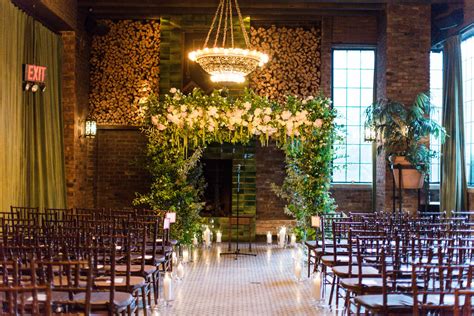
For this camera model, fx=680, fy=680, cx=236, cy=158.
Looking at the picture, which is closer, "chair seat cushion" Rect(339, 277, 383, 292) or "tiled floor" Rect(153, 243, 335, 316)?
"chair seat cushion" Rect(339, 277, 383, 292)

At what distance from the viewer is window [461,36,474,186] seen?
44.3ft

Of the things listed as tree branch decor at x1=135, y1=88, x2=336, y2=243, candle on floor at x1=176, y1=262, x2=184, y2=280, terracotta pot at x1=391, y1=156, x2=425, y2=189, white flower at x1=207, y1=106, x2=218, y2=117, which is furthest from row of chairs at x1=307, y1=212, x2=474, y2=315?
terracotta pot at x1=391, y1=156, x2=425, y2=189

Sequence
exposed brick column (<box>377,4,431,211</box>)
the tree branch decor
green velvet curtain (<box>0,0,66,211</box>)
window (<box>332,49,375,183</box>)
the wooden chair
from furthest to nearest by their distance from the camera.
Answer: window (<box>332,49,375,183</box>)
exposed brick column (<box>377,4,431,211</box>)
the tree branch decor
green velvet curtain (<box>0,0,66,211</box>)
the wooden chair

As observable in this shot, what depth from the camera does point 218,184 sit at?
1506 cm

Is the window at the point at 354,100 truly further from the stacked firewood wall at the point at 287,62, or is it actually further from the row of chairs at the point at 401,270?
the row of chairs at the point at 401,270

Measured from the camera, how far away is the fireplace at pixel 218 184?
1504 cm

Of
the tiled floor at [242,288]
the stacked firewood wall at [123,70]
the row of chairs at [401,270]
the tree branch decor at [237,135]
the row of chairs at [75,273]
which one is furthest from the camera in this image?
the stacked firewood wall at [123,70]

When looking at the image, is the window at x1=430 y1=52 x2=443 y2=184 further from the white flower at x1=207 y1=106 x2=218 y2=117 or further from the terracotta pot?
the white flower at x1=207 y1=106 x2=218 y2=117

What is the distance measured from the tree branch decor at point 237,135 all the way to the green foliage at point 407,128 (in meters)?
1.80

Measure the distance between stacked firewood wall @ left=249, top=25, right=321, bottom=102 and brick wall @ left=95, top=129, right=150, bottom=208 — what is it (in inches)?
119

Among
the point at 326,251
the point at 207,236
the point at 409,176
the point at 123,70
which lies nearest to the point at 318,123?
the point at 409,176

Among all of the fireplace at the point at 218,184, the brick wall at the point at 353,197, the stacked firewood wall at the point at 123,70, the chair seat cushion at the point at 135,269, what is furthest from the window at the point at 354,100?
the chair seat cushion at the point at 135,269

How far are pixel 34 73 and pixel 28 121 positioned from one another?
93 centimetres

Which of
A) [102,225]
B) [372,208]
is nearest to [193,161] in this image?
[102,225]
